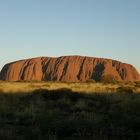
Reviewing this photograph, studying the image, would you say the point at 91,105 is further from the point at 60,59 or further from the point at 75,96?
the point at 60,59

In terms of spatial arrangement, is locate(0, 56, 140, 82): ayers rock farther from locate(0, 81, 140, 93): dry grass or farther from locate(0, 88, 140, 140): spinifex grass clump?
locate(0, 88, 140, 140): spinifex grass clump

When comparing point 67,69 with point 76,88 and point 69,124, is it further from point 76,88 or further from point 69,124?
point 69,124

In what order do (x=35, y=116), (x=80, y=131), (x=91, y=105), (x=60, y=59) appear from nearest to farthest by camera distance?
(x=80, y=131), (x=35, y=116), (x=91, y=105), (x=60, y=59)

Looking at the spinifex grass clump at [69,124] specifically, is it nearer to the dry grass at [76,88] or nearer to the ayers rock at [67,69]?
the dry grass at [76,88]

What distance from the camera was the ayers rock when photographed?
A: 153 m

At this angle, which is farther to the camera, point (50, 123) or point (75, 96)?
point (75, 96)

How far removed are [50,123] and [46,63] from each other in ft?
496

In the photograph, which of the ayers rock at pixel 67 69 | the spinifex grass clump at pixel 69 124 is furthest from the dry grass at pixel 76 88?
the ayers rock at pixel 67 69

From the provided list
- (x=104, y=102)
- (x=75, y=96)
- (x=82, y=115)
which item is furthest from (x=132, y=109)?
(x=75, y=96)

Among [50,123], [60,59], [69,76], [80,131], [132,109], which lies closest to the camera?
[80,131]

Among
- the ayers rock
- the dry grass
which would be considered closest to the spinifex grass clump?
the dry grass

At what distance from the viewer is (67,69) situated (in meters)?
157

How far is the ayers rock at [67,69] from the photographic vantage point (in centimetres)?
15288

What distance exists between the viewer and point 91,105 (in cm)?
1889
